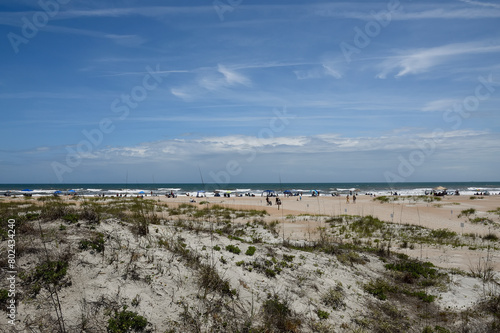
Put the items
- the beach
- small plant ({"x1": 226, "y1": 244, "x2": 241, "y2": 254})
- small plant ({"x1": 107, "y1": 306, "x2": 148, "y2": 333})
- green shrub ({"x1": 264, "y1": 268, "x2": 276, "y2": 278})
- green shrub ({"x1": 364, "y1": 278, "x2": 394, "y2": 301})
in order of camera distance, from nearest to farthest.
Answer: small plant ({"x1": 107, "y1": 306, "x2": 148, "y2": 333}) → the beach → green shrub ({"x1": 264, "y1": 268, "x2": 276, "y2": 278}) → green shrub ({"x1": 364, "y1": 278, "x2": 394, "y2": 301}) → small plant ({"x1": 226, "y1": 244, "x2": 241, "y2": 254})

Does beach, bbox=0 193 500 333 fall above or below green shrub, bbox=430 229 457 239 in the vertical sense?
above

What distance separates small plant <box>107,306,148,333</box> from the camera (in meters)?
5.56

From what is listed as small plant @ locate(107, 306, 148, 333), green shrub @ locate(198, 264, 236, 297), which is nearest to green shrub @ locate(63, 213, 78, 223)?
small plant @ locate(107, 306, 148, 333)

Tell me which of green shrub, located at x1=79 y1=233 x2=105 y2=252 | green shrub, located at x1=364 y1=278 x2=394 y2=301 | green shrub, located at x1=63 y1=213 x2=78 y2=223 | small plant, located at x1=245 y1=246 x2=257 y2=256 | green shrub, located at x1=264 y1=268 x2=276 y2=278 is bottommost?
green shrub, located at x1=364 y1=278 x2=394 y2=301

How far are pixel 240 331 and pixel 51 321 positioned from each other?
138 inches

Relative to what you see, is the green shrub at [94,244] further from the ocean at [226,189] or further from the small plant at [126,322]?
the ocean at [226,189]

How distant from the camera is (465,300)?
8516 mm

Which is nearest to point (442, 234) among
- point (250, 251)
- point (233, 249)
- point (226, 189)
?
point (250, 251)

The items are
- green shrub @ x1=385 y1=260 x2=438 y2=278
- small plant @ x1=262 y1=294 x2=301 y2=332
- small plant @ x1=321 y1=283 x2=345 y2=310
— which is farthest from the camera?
green shrub @ x1=385 y1=260 x2=438 y2=278

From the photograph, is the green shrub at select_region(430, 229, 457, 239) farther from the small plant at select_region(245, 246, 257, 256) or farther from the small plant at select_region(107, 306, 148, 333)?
the small plant at select_region(107, 306, 148, 333)

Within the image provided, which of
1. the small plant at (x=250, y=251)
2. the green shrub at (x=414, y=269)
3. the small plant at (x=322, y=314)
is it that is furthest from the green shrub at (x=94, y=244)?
the green shrub at (x=414, y=269)

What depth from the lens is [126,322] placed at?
567 centimetres

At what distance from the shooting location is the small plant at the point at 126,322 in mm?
5556

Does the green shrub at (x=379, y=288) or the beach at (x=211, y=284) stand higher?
the beach at (x=211, y=284)
